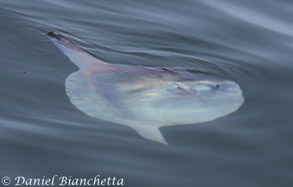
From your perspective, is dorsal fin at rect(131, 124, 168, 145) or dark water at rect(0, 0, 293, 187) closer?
dark water at rect(0, 0, 293, 187)

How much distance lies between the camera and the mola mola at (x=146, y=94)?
5398 millimetres

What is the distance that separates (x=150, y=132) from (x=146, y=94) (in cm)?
91

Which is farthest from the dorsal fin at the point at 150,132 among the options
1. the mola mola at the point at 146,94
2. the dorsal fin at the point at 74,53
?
the dorsal fin at the point at 74,53

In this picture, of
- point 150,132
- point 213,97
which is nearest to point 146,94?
point 213,97

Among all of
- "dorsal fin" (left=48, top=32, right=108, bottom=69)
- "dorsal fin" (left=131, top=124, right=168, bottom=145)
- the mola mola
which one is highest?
"dorsal fin" (left=48, top=32, right=108, bottom=69)

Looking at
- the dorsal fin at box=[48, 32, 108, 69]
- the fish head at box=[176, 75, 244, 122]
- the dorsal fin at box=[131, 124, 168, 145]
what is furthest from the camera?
the dorsal fin at box=[48, 32, 108, 69]

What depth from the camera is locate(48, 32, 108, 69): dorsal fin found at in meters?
6.75

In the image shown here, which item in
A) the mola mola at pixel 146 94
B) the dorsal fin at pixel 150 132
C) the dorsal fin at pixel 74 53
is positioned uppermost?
the dorsal fin at pixel 74 53

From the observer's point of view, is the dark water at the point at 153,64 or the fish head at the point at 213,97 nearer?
the dark water at the point at 153,64

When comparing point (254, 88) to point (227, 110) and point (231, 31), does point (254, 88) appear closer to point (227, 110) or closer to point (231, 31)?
point (227, 110)

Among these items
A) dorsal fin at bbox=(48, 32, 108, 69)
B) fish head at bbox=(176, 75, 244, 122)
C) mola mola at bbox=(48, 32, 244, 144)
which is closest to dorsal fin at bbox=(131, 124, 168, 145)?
mola mola at bbox=(48, 32, 244, 144)

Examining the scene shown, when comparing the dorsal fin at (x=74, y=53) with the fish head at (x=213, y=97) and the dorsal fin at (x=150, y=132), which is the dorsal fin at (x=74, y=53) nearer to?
the fish head at (x=213, y=97)

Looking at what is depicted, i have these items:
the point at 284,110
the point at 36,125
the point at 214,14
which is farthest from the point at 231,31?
the point at 36,125

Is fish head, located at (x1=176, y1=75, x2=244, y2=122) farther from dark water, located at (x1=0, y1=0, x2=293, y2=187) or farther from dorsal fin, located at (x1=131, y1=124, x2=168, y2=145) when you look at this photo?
dorsal fin, located at (x1=131, y1=124, x2=168, y2=145)
